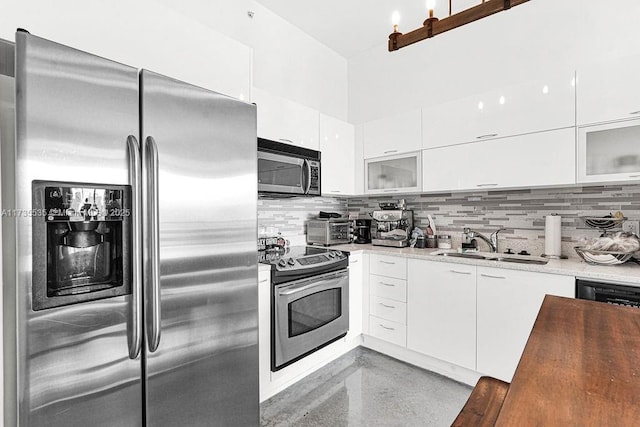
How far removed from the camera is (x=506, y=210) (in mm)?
2770

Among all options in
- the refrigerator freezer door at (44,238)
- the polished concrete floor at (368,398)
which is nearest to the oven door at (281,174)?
the refrigerator freezer door at (44,238)

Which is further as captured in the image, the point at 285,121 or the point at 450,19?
the point at 285,121

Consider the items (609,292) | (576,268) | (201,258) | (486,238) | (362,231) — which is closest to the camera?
(201,258)

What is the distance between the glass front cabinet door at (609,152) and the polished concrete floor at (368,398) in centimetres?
172

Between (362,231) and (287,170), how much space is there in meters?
A: 1.34

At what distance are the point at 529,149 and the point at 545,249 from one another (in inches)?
31.6

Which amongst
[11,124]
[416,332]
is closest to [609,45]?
[416,332]

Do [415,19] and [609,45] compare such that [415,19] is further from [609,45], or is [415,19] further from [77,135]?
[77,135]

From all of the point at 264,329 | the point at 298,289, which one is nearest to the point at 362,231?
the point at 298,289

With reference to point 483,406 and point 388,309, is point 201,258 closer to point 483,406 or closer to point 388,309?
point 483,406

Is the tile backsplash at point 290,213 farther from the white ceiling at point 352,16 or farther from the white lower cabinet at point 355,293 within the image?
the white ceiling at point 352,16

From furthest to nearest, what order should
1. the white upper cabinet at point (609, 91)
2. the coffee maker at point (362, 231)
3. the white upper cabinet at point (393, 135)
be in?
the coffee maker at point (362, 231) < the white upper cabinet at point (393, 135) < the white upper cabinet at point (609, 91)

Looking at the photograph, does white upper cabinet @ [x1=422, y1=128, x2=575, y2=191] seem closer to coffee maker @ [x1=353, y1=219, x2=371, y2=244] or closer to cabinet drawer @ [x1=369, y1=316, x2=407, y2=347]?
coffee maker @ [x1=353, y1=219, x2=371, y2=244]

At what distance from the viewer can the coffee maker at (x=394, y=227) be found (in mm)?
3111
